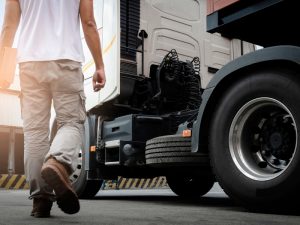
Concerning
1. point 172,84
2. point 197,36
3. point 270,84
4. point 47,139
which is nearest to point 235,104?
point 270,84

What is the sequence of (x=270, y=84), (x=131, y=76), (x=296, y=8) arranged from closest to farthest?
1. (x=270, y=84)
2. (x=296, y=8)
3. (x=131, y=76)

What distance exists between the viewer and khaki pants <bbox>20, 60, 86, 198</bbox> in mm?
2818

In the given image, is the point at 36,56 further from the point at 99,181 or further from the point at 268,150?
the point at 99,181

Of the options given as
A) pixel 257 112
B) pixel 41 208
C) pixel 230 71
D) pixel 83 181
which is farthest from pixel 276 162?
pixel 83 181

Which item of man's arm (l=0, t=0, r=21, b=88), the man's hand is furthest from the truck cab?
man's arm (l=0, t=0, r=21, b=88)

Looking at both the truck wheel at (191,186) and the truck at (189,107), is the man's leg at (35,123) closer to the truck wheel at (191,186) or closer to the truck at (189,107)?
the truck at (189,107)

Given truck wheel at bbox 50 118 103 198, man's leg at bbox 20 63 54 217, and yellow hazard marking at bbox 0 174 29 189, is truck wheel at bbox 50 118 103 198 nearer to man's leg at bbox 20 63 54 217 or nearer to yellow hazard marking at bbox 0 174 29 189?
man's leg at bbox 20 63 54 217

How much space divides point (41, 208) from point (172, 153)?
1.39 metres

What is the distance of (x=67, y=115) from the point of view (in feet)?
9.35

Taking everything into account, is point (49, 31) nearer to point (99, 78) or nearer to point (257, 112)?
point (99, 78)

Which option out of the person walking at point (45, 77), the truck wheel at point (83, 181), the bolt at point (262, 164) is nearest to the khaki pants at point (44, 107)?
the person walking at point (45, 77)

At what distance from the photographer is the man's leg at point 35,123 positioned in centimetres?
281

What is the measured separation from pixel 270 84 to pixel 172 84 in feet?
7.19

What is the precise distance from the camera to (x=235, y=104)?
3322 millimetres
